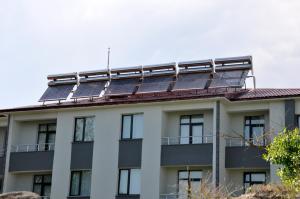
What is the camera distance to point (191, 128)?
3244cm

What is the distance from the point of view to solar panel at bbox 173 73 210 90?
33138mm

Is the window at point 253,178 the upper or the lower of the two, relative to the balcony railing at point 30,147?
lower

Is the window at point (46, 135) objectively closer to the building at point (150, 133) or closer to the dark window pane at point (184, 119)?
the building at point (150, 133)

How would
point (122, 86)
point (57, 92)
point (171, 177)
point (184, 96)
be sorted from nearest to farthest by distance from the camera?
point (184, 96) < point (171, 177) < point (122, 86) < point (57, 92)

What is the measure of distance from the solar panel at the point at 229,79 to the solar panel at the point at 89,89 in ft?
22.5

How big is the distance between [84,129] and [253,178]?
943cm

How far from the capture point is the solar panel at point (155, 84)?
34062 mm

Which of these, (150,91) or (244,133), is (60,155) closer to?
(150,91)

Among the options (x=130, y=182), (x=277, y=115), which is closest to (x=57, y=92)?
(x=130, y=182)

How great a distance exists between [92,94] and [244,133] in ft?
29.5

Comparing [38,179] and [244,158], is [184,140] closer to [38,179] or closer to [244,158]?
[244,158]

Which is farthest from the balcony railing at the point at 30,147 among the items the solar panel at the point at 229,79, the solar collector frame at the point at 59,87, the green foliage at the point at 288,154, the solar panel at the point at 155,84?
the green foliage at the point at 288,154

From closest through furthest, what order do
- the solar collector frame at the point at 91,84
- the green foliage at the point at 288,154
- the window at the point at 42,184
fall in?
the green foliage at the point at 288,154, the window at the point at 42,184, the solar collector frame at the point at 91,84

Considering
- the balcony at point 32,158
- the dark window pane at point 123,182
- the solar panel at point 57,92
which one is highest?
the solar panel at point 57,92
